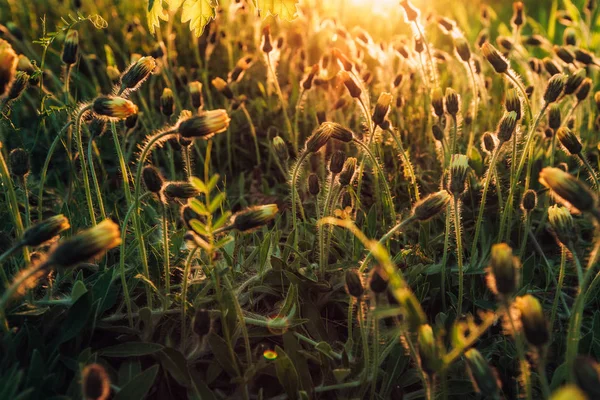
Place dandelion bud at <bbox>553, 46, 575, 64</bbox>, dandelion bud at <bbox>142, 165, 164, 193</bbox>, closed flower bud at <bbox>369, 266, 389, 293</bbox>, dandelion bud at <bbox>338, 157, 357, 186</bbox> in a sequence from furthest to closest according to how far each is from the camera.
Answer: dandelion bud at <bbox>553, 46, 575, 64</bbox> < dandelion bud at <bbox>338, 157, 357, 186</bbox> < dandelion bud at <bbox>142, 165, 164, 193</bbox> < closed flower bud at <bbox>369, 266, 389, 293</bbox>

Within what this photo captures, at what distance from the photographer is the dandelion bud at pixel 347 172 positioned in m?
1.97

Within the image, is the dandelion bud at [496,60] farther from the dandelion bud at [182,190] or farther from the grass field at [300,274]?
the dandelion bud at [182,190]

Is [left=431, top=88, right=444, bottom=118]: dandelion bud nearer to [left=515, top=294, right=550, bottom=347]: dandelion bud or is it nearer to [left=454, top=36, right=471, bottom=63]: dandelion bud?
[left=454, top=36, right=471, bottom=63]: dandelion bud

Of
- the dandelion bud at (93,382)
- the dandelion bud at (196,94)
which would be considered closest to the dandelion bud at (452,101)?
the dandelion bud at (196,94)

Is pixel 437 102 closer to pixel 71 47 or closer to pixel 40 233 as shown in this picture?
pixel 71 47

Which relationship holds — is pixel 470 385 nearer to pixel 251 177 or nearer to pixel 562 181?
pixel 562 181

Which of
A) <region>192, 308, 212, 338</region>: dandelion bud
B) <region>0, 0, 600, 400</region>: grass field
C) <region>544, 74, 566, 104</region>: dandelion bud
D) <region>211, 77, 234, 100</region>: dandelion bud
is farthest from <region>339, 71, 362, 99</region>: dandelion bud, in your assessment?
<region>192, 308, 212, 338</region>: dandelion bud

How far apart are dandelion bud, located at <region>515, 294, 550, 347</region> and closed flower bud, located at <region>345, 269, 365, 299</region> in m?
0.37

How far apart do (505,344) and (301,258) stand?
0.70 metres

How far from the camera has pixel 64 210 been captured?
215 cm

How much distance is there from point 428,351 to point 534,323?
0.21 meters

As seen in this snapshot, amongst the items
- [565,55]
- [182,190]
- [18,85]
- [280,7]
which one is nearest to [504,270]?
[182,190]

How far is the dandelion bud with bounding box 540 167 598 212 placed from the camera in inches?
47.8

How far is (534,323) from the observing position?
3.65ft
